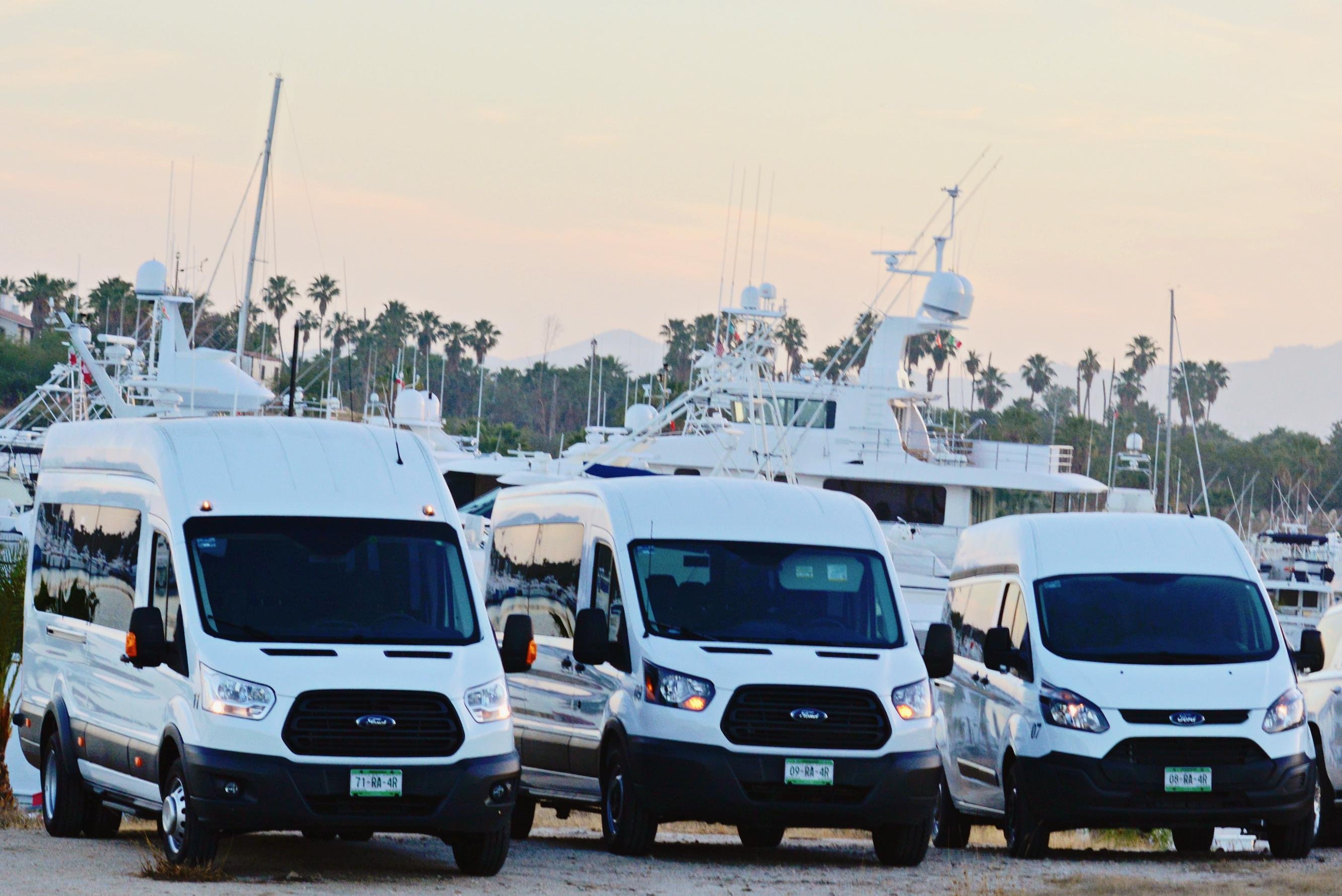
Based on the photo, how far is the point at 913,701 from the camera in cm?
1286

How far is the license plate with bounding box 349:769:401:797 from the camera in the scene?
10766 mm

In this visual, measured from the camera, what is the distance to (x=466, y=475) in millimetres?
43812

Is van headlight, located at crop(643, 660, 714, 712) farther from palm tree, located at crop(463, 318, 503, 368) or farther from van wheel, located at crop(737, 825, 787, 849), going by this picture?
palm tree, located at crop(463, 318, 503, 368)

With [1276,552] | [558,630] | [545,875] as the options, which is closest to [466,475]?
[1276,552]

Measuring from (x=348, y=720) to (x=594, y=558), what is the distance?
335cm

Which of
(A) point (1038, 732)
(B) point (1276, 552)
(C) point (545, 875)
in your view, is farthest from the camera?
(B) point (1276, 552)

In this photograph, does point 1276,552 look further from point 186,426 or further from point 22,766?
point 186,426

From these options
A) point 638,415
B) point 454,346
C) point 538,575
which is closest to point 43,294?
point 454,346

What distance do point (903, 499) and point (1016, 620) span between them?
76.5ft

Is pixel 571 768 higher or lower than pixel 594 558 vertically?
lower

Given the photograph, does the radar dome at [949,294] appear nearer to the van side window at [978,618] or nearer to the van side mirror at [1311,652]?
A: the van side window at [978,618]

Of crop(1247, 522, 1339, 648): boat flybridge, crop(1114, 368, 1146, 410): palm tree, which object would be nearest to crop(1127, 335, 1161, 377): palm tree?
crop(1114, 368, 1146, 410): palm tree

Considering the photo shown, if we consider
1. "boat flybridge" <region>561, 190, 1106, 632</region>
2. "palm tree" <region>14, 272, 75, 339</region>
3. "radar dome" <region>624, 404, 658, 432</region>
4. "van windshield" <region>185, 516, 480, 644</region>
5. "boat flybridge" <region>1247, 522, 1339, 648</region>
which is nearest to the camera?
"van windshield" <region>185, 516, 480, 644</region>

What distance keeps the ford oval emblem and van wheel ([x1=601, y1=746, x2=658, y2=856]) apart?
2.37 m
